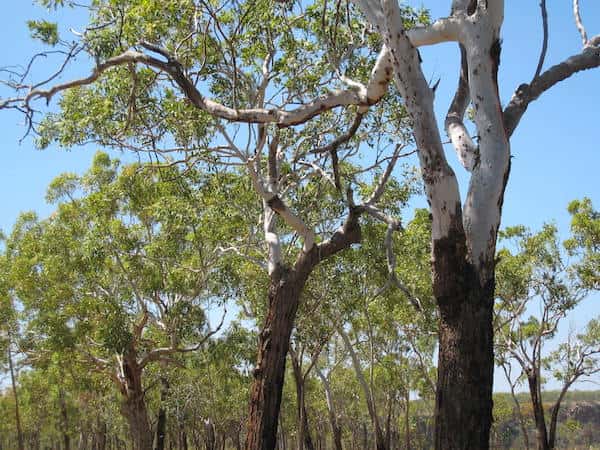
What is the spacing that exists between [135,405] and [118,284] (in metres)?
3.74

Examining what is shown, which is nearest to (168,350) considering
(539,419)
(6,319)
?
(6,319)

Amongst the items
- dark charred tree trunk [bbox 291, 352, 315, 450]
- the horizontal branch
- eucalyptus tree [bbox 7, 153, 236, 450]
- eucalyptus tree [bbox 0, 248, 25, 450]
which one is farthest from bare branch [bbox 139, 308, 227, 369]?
the horizontal branch

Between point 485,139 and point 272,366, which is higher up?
point 485,139

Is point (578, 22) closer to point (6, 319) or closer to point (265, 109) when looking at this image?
point (265, 109)

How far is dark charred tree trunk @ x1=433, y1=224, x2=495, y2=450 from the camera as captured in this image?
195 inches

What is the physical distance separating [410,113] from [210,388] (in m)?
26.4

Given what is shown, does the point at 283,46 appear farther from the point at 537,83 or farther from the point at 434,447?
the point at 434,447

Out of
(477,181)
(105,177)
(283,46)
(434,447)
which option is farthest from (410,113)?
(105,177)

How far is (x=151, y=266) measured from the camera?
758 inches

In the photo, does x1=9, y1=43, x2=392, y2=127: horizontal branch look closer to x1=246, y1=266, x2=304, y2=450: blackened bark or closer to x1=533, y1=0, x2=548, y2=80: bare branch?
x1=533, y1=0, x2=548, y2=80: bare branch

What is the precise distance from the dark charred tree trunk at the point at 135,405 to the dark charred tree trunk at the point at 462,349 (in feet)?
50.7

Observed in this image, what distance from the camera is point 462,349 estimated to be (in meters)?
5.07

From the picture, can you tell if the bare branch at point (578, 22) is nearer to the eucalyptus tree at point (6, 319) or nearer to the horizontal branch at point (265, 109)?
the horizontal branch at point (265, 109)

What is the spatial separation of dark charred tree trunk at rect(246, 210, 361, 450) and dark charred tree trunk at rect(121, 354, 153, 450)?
377 inches
